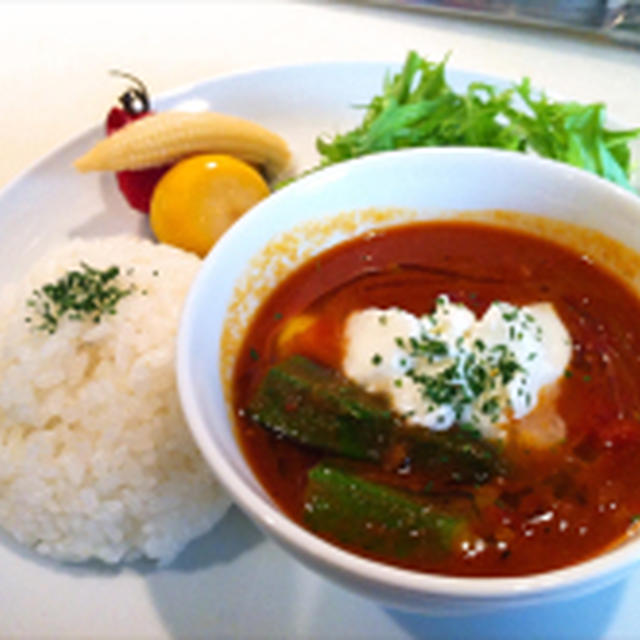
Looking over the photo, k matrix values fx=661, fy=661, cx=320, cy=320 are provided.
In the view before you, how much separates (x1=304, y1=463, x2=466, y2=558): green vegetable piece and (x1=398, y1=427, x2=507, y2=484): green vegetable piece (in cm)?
10

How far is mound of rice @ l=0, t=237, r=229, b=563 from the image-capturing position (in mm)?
1657

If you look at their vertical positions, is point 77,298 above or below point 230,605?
above

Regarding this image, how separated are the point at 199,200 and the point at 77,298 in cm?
59

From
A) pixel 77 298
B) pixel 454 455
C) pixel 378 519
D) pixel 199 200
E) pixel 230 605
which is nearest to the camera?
pixel 378 519

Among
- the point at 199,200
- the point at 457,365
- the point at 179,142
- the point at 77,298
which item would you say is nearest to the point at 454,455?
the point at 457,365

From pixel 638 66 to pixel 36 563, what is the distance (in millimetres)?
3290

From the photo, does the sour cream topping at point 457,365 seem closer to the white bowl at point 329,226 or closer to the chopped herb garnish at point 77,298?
the white bowl at point 329,226

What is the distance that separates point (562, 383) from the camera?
1522 mm

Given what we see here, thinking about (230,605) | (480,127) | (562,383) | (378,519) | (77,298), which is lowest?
(230,605)

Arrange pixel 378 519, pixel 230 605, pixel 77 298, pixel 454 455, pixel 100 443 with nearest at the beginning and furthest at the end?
pixel 378 519 → pixel 454 455 → pixel 230 605 → pixel 100 443 → pixel 77 298

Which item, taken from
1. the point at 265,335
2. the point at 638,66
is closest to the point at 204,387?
the point at 265,335

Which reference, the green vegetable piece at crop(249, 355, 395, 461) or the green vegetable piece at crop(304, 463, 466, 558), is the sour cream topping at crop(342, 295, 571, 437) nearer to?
the green vegetable piece at crop(249, 355, 395, 461)

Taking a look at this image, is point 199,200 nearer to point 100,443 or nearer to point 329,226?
point 329,226

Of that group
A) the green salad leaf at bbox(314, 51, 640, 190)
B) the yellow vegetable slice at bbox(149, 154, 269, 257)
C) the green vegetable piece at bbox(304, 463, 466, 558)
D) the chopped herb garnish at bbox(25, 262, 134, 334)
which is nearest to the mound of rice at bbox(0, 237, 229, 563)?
the chopped herb garnish at bbox(25, 262, 134, 334)
